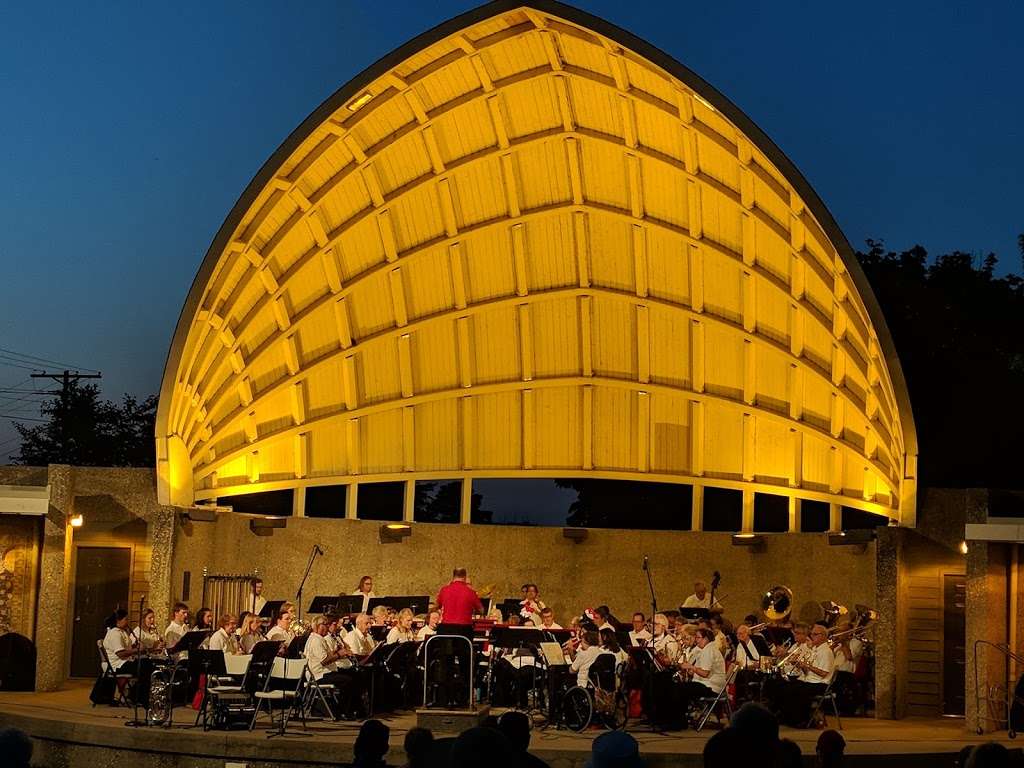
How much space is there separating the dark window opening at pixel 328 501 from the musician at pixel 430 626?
7.64 m

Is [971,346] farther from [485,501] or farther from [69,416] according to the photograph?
[69,416]

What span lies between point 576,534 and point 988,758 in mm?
20646

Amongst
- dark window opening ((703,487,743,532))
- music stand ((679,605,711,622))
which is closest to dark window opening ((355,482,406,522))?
dark window opening ((703,487,743,532))

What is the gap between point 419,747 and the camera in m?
6.58

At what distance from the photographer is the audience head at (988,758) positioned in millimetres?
4312

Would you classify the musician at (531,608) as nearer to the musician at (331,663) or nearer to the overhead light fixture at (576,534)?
the musician at (331,663)

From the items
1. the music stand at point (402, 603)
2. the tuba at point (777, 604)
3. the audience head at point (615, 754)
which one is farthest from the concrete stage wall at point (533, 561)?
the audience head at point (615, 754)

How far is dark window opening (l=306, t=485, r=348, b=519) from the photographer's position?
26.3 metres

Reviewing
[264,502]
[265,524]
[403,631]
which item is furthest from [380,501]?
[403,631]

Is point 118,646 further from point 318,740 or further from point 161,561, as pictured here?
point 318,740

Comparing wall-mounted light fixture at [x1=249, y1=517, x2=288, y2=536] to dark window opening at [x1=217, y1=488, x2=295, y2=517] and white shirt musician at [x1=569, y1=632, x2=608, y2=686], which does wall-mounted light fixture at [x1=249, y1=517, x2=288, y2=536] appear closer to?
dark window opening at [x1=217, y1=488, x2=295, y2=517]

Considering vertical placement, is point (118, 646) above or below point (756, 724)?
below

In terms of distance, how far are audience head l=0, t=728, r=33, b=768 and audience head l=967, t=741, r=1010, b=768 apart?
A: 10.1 ft

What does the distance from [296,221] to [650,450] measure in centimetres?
792
